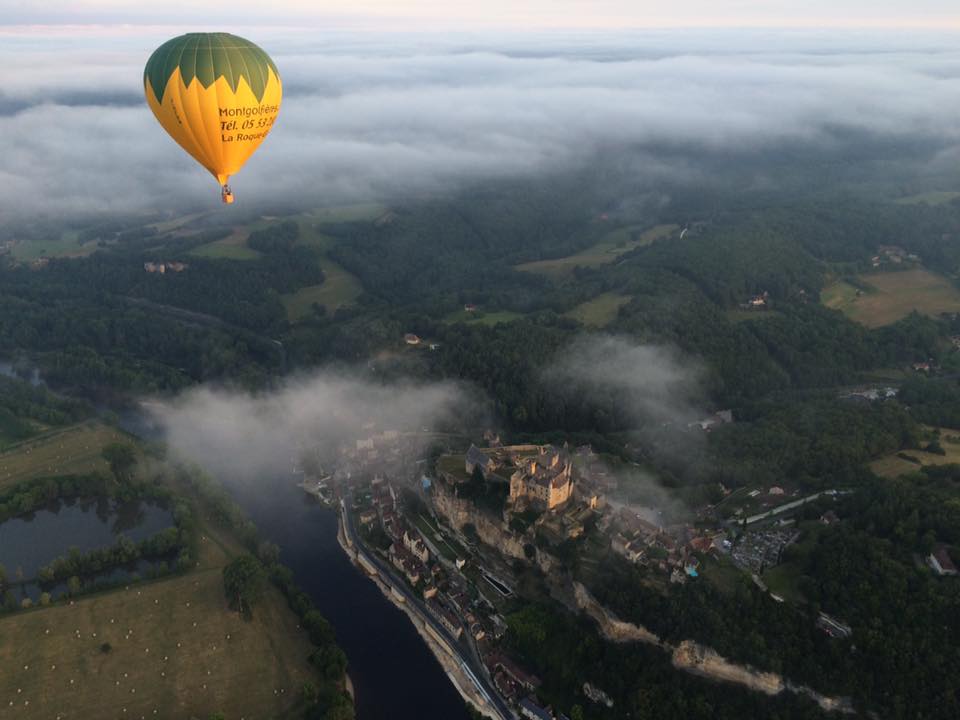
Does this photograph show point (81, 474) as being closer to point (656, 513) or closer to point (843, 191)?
point (656, 513)

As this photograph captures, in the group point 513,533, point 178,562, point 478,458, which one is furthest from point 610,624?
point 178,562

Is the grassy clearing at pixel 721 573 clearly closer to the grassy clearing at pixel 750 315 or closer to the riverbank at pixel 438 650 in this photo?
the riverbank at pixel 438 650

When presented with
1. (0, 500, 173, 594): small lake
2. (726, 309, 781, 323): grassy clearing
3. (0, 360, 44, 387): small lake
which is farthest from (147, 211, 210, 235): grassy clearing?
(726, 309, 781, 323): grassy clearing

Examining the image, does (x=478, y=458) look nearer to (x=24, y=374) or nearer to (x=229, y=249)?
(x=24, y=374)

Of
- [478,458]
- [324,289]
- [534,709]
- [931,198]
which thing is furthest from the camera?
[931,198]

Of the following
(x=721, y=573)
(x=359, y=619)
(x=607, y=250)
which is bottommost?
(x=359, y=619)

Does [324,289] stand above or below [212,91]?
below

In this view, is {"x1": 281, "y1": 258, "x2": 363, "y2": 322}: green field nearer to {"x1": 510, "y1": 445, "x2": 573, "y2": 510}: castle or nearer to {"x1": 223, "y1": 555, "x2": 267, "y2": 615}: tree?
{"x1": 223, "y1": 555, "x2": 267, "y2": 615}: tree
